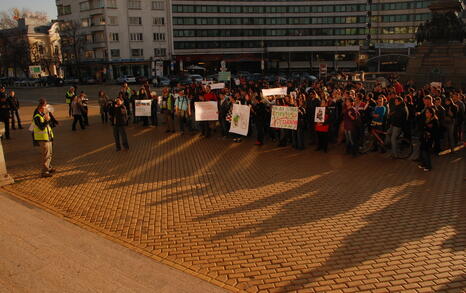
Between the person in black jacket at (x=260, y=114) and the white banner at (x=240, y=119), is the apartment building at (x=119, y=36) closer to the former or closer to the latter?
the white banner at (x=240, y=119)

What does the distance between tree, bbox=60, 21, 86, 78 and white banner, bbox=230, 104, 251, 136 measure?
69748mm

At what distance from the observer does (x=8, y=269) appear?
661cm

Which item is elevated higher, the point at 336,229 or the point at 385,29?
the point at 385,29

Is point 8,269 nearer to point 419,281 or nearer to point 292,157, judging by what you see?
point 419,281

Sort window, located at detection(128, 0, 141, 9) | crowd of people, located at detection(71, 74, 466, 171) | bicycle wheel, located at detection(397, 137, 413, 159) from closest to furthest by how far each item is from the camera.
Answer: crowd of people, located at detection(71, 74, 466, 171) < bicycle wheel, located at detection(397, 137, 413, 159) < window, located at detection(128, 0, 141, 9)

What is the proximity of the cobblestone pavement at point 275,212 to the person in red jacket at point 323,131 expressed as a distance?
1.86 feet

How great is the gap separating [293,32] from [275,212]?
9029cm

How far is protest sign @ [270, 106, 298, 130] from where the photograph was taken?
14711 millimetres

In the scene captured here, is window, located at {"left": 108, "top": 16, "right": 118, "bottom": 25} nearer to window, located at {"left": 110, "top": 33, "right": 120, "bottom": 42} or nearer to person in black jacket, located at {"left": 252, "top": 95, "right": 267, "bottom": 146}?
window, located at {"left": 110, "top": 33, "right": 120, "bottom": 42}

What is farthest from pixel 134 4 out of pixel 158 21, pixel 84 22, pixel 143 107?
pixel 143 107

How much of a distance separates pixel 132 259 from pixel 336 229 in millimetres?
3885

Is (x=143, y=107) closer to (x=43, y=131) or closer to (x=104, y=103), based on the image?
(x=104, y=103)

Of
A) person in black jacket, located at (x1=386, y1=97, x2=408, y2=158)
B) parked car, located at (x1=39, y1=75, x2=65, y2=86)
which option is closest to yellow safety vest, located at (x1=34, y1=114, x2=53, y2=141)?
person in black jacket, located at (x1=386, y1=97, x2=408, y2=158)

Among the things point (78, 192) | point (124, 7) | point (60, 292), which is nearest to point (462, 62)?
point (78, 192)
